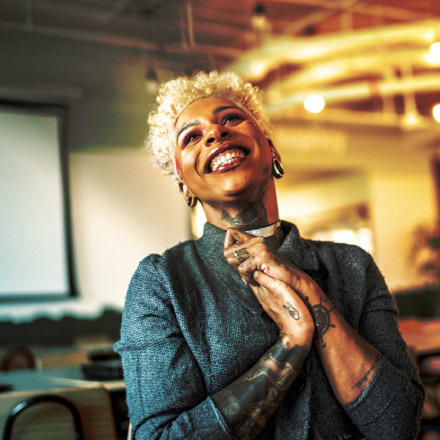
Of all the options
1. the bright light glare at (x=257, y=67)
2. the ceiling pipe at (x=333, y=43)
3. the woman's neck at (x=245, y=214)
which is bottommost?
the woman's neck at (x=245, y=214)

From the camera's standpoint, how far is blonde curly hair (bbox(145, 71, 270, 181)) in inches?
52.4

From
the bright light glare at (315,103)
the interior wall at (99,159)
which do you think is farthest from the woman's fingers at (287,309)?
the interior wall at (99,159)

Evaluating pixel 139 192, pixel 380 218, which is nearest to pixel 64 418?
pixel 139 192

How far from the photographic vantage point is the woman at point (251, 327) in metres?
0.97

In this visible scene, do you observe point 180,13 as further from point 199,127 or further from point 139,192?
point 199,127

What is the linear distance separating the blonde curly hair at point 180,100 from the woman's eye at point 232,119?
103 mm

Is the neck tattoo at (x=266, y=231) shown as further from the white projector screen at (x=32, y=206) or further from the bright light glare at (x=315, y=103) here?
the white projector screen at (x=32, y=206)

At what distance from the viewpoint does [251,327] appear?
1055mm

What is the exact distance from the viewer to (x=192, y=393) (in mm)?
984

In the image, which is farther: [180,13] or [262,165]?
[180,13]

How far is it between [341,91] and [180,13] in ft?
5.60

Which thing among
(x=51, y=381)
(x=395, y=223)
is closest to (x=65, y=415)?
(x=51, y=381)

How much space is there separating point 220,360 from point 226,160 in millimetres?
382

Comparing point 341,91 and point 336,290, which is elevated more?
point 341,91
